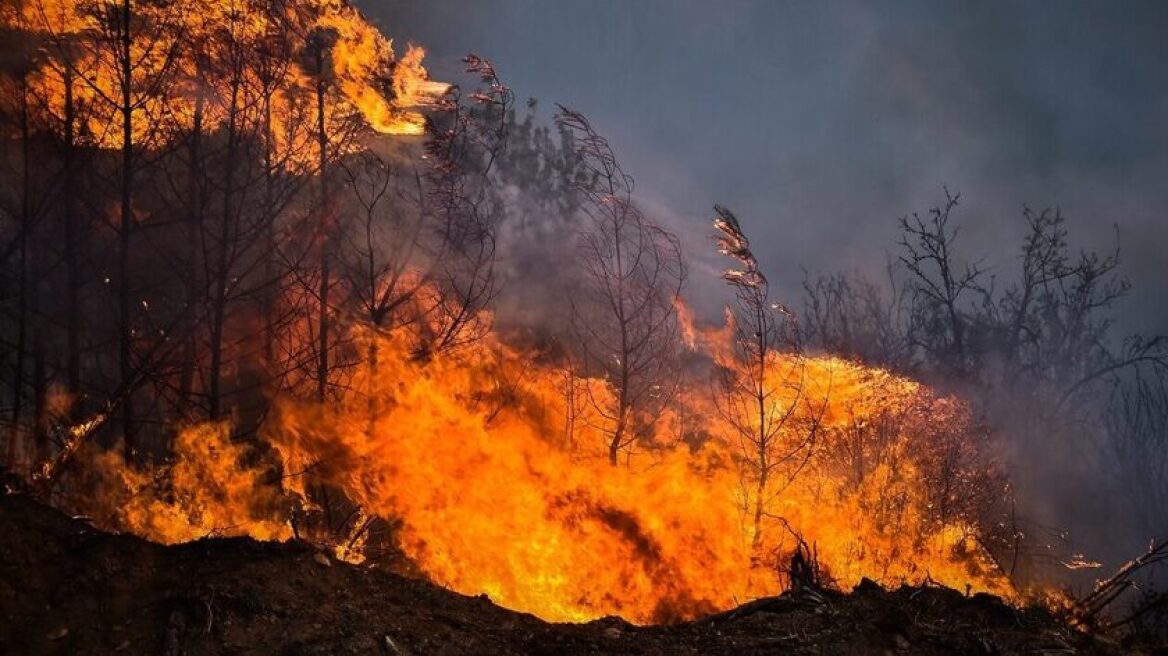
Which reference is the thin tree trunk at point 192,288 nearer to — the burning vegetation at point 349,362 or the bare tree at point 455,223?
the burning vegetation at point 349,362

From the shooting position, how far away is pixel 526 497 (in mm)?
9758

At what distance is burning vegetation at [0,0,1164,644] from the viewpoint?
897cm

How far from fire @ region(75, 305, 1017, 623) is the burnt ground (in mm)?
2376

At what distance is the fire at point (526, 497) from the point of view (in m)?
8.98

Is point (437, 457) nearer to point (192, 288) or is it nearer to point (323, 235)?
point (192, 288)

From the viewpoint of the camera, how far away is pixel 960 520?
16.6 meters

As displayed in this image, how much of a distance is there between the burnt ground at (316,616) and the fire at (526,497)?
93.6 inches

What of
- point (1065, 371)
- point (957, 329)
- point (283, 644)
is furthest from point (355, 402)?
point (1065, 371)

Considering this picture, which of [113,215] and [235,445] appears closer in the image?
[235,445]

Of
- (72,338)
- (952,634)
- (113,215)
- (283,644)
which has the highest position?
(113,215)

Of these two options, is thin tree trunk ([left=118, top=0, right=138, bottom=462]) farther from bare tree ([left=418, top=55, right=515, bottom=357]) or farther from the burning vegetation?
bare tree ([left=418, top=55, right=515, bottom=357])

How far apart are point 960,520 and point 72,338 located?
1928cm

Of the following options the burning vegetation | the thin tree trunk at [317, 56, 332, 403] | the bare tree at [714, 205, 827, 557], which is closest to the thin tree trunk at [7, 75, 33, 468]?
the burning vegetation

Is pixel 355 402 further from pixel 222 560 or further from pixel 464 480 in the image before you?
pixel 222 560
